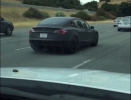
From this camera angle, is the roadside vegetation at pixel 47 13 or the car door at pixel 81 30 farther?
the roadside vegetation at pixel 47 13

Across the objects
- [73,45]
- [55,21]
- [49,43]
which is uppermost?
[55,21]

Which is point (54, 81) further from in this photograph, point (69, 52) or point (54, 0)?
point (54, 0)

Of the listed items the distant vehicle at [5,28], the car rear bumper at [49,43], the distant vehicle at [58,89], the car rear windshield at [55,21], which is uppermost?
the distant vehicle at [58,89]

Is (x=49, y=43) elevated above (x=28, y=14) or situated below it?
above

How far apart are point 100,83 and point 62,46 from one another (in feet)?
36.3

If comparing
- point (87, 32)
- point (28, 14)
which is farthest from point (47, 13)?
point (87, 32)

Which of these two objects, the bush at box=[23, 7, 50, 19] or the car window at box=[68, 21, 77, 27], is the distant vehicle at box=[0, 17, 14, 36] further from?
the bush at box=[23, 7, 50, 19]

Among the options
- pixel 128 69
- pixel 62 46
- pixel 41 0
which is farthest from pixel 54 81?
pixel 41 0

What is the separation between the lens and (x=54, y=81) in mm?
3170

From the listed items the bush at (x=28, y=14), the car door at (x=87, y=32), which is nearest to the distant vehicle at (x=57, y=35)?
the car door at (x=87, y=32)

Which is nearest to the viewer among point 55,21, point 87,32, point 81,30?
point 55,21

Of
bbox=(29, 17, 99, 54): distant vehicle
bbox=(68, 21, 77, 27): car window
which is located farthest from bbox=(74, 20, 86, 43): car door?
bbox=(68, 21, 77, 27): car window

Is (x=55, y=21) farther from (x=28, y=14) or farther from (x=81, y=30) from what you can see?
(x=28, y=14)

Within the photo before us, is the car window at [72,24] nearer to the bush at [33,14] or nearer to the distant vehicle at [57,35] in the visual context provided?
the distant vehicle at [57,35]
